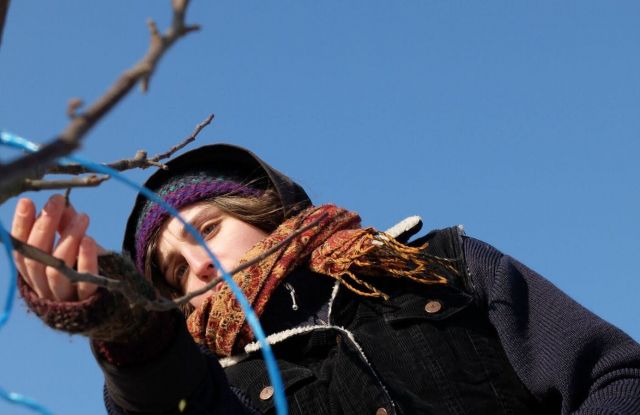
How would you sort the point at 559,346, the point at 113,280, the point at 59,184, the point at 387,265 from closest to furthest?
the point at 59,184
the point at 113,280
the point at 559,346
the point at 387,265

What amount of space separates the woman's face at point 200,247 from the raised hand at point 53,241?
99cm

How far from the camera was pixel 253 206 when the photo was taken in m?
2.62

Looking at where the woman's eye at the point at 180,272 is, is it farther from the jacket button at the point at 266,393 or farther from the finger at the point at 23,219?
the finger at the point at 23,219

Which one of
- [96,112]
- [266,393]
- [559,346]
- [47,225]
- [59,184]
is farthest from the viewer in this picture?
[266,393]

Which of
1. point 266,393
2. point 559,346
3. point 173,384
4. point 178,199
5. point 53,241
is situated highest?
point 178,199

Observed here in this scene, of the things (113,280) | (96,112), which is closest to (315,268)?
(113,280)

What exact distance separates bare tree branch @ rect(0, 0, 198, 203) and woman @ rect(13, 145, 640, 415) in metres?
0.93

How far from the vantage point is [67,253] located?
1329 millimetres

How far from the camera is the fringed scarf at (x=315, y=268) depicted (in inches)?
89.7

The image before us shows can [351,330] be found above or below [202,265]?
below

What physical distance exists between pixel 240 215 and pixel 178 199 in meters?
0.21

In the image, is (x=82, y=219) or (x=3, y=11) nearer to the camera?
(x=3, y=11)

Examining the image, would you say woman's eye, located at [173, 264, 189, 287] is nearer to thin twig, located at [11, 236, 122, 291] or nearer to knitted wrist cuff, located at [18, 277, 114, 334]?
knitted wrist cuff, located at [18, 277, 114, 334]

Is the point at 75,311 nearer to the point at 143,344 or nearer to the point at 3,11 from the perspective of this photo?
the point at 143,344
